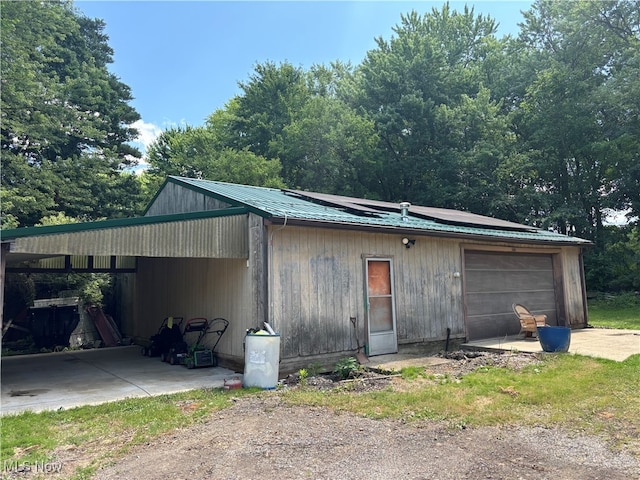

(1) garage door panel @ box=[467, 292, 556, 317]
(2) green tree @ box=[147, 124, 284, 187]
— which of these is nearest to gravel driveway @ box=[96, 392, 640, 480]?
(1) garage door panel @ box=[467, 292, 556, 317]

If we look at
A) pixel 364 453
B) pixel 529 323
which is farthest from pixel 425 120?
pixel 364 453

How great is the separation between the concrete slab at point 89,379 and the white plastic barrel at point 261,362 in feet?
1.95

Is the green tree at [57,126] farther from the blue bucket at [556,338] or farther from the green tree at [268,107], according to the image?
the blue bucket at [556,338]

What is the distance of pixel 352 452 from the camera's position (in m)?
3.72

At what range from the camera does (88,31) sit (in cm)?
2619

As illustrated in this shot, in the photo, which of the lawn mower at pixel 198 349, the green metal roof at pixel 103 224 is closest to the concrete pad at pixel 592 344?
the lawn mower at pixel 198 349

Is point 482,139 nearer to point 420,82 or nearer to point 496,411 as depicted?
point 420,82

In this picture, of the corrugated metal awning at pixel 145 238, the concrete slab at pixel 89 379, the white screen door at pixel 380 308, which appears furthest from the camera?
the white screen door at pixel 380 308

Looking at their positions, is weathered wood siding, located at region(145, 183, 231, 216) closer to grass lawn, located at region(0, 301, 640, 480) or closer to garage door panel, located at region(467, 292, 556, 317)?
grass lawn, located at region(0, 301, 640, 480)

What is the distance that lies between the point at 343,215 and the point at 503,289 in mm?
4754

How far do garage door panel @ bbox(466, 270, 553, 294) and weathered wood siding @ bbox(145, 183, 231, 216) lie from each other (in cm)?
557

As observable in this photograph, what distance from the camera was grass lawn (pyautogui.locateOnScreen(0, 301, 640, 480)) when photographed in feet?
13.4
